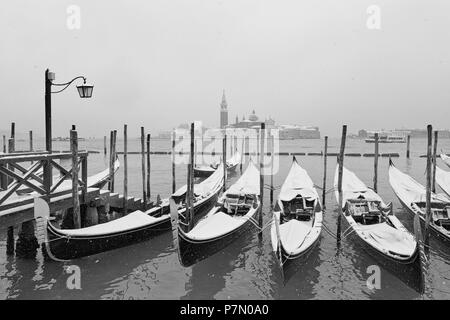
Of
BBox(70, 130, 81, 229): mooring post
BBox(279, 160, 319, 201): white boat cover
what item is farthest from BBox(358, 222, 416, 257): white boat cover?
BBox(70, 130, 81, 229): mooring post

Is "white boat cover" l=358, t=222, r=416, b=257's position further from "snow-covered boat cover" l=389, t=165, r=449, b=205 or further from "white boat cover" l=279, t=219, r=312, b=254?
"snow-covered boat cover" l=389, t=165, r=449, b=205

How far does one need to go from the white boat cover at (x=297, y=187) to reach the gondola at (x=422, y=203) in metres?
3.35

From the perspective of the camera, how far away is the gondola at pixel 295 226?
23.7 feet

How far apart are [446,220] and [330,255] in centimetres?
362

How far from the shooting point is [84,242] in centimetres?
790

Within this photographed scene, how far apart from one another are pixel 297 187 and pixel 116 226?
7.75 metres

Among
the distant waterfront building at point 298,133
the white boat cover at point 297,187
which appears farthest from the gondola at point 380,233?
the distant waterfront building at point 298,133

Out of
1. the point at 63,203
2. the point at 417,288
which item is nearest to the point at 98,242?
the point at 63,203

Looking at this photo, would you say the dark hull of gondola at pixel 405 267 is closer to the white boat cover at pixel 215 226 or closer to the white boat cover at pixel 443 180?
the white boat cover at pixel 215 226

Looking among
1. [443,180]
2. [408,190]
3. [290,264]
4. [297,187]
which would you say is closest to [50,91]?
[290,264]

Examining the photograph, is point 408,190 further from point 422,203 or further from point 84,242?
point 84,242
